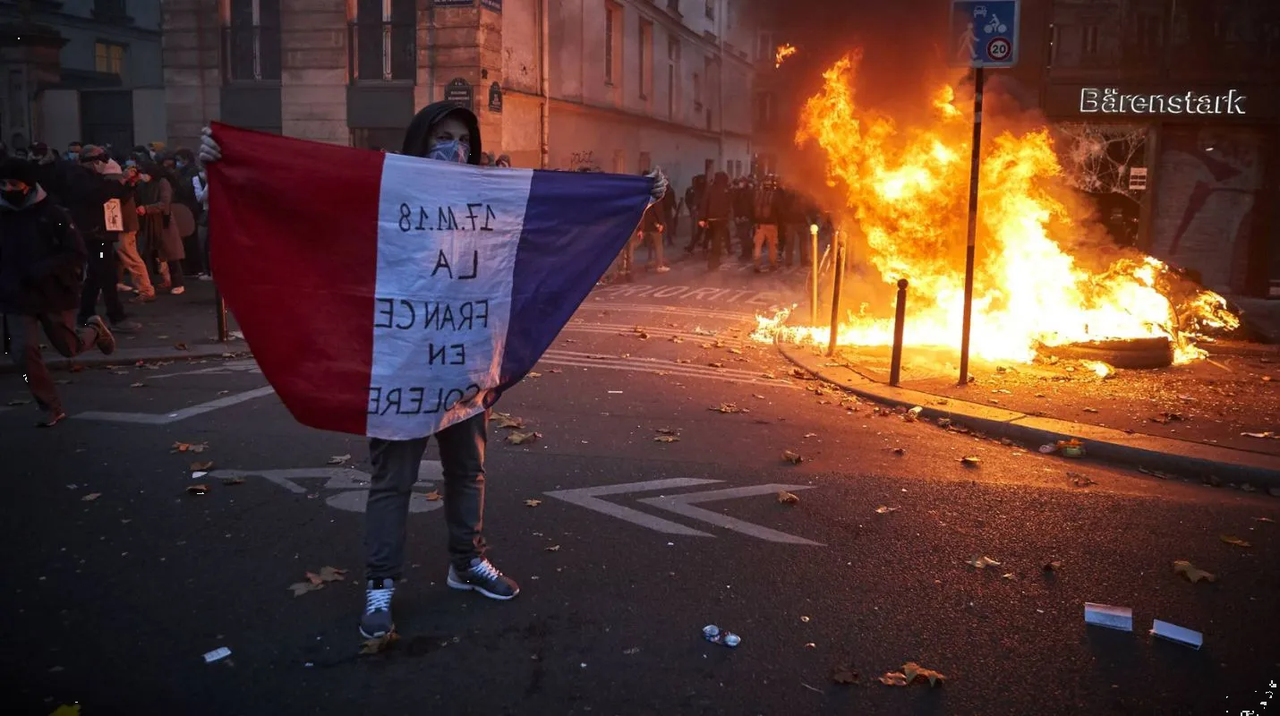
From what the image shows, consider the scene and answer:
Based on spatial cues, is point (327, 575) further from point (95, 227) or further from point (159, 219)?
point (159, 219)

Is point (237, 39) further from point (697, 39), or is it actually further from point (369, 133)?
point (697, 39)

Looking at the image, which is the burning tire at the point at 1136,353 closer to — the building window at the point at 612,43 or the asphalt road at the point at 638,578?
the asphalt road at the point at 638,578

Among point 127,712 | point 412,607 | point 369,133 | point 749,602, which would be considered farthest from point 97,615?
point 369,133

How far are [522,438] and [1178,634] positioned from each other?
430cm

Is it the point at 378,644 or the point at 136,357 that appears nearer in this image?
the point at 378,644

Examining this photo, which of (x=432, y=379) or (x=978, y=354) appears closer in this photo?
(x=432, y=379)

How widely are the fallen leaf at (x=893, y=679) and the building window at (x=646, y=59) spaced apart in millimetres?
32091

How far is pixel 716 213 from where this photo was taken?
22.9 meters

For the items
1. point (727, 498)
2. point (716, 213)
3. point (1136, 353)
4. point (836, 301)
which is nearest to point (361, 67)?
point (716, 213)

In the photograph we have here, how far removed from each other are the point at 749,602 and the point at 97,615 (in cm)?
266

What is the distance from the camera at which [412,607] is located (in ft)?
→ 14.2

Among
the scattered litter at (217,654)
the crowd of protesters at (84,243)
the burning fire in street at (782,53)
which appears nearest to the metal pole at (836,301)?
the burning fire in street at (782,53)

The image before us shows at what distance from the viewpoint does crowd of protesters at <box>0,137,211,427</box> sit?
732 cm

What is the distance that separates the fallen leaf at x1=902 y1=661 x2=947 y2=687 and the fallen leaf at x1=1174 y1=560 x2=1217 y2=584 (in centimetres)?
178
